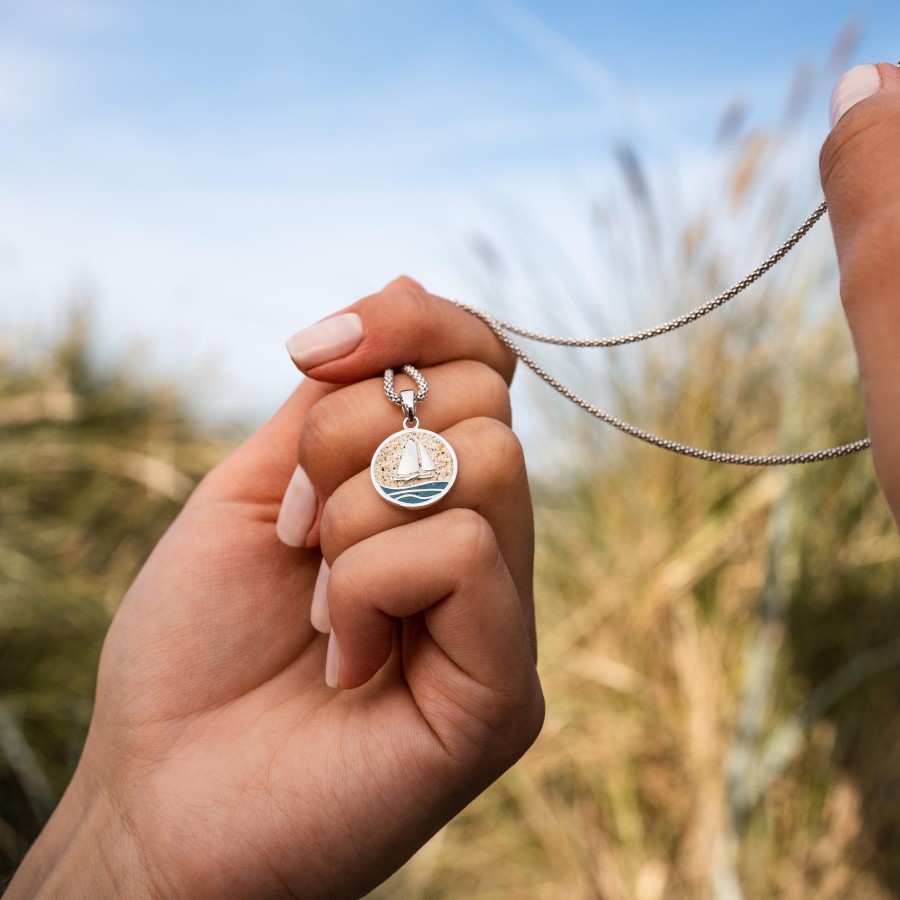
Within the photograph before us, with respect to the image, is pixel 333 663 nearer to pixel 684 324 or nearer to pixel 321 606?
pixel 321 606

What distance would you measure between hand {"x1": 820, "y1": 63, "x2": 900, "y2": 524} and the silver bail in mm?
521

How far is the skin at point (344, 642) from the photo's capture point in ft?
3.14

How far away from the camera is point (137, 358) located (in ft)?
17.6

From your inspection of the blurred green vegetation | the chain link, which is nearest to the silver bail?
the chain link

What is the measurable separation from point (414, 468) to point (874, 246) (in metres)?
0.54

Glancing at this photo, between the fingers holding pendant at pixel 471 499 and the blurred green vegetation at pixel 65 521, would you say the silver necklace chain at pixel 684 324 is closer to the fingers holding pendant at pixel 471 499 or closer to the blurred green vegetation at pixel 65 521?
the fingers holding pendant at pixel 471 499

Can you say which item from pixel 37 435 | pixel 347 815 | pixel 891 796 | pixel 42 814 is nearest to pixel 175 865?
pixel 347 815

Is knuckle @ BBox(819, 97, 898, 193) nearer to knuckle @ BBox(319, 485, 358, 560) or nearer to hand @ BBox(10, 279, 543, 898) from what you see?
hand @ BBox(10, 279, 543, 898)

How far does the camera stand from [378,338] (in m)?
1.15

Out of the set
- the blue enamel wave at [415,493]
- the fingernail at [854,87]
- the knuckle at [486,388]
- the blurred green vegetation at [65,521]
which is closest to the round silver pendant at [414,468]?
the blue enamel wave at [415,493]

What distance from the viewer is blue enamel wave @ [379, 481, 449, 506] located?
1.02 metres

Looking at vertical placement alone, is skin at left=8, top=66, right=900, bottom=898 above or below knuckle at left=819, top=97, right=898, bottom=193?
below

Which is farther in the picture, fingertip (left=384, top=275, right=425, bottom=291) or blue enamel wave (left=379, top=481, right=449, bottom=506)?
fingertip (left=384, top=275, right=425, bottom=291)

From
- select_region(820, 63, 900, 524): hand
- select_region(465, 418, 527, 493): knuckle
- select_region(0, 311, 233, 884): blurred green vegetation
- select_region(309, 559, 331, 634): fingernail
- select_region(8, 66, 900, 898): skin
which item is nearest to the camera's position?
select_region(820, 63, 900, 524): hand
